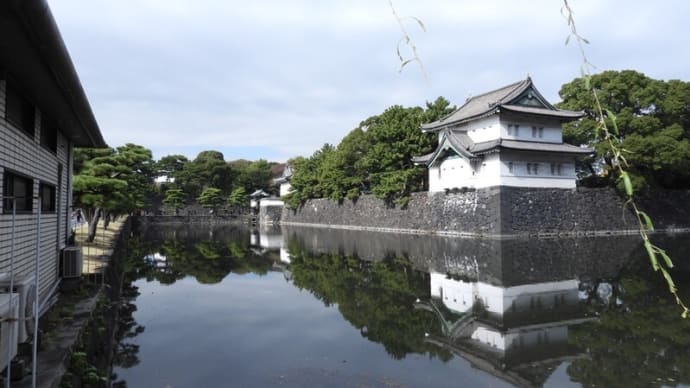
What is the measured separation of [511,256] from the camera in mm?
16375

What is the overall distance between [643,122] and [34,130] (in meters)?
28.0

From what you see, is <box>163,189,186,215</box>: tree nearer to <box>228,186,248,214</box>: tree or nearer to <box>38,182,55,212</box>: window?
<box>228,186,248,214</box>: tree

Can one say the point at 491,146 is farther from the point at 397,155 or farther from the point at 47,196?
the point at 47,196

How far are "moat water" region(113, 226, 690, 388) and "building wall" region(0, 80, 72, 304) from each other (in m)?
1.76

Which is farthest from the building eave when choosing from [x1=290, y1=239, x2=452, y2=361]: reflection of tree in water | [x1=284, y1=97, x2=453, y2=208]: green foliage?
[x1=284, y1=97, x2=453, y2=208]: green foliage

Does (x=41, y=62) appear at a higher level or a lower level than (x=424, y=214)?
higher

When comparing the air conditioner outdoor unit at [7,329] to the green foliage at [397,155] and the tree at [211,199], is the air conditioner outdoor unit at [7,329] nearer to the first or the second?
the green foliage at [397,155]

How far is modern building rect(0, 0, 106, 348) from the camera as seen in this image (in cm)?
409

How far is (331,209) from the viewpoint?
40.5 metres

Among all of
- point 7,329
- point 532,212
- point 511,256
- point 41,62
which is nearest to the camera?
point 7,329

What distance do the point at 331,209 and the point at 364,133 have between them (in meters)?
7.56

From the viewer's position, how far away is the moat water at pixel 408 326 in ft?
17.8

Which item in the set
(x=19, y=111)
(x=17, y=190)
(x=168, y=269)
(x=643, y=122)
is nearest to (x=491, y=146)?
(x=643, y=122)

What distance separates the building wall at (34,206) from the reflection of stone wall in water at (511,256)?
9.41 m
